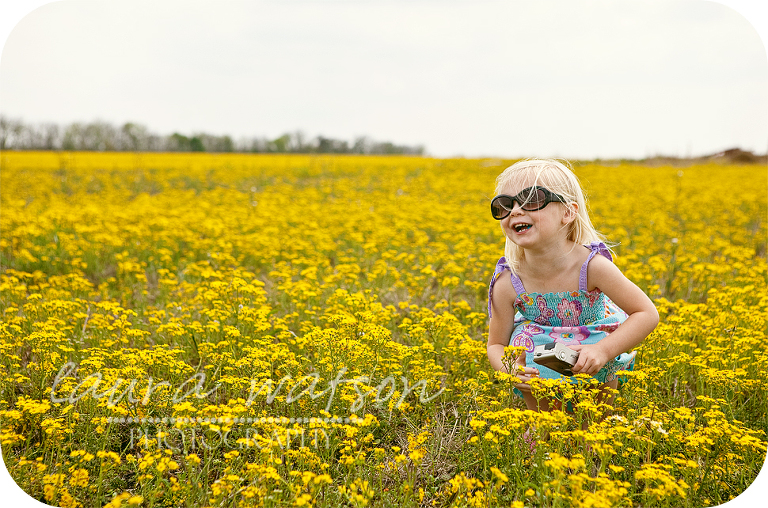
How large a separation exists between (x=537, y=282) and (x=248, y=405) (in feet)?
5.91

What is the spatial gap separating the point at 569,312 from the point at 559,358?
41cm

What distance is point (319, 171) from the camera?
20.8 m

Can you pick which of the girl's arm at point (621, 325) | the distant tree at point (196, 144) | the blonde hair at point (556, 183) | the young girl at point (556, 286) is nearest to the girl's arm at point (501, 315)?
the young girl at point (556, 286)

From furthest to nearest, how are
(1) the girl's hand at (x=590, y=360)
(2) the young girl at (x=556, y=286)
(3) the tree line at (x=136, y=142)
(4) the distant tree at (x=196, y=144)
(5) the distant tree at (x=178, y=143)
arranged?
(4) the distant tree at (x=196, y=144) → (5) the distant tree at (x=178, y=143) → (3) the tree line at (x=136, y=142) → (2) the young girl at (x=556, y=286) → (1) the girl's hand at (x=590, y=360)

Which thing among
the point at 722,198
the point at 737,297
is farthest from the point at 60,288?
the point at 722,198

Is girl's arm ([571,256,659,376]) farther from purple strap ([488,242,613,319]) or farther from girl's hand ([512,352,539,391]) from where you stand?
girl's hand ([512,352,539,391])

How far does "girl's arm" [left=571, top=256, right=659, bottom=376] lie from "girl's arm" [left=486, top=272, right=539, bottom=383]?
450mm

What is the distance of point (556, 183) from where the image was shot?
3240 millimetres

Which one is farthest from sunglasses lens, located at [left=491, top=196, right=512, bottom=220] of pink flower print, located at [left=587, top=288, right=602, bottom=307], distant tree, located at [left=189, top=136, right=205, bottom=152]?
distant tree, located at [left=189, top=136, right=205, bottom=152]

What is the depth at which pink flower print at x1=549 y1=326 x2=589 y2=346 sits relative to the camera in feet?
11.0

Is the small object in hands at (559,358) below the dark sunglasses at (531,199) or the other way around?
below

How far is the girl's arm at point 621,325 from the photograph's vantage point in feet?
10.0

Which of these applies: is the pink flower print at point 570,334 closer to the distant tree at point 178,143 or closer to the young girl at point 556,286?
the young girl at point 556,286

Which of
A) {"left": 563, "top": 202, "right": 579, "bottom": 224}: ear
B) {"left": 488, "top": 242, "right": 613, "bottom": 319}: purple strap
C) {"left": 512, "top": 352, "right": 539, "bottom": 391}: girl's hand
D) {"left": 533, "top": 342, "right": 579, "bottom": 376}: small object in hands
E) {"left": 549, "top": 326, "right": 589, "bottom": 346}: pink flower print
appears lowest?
{"left": 512, "top": 352, "right": 539, "bottom": 391}: girl's hand
